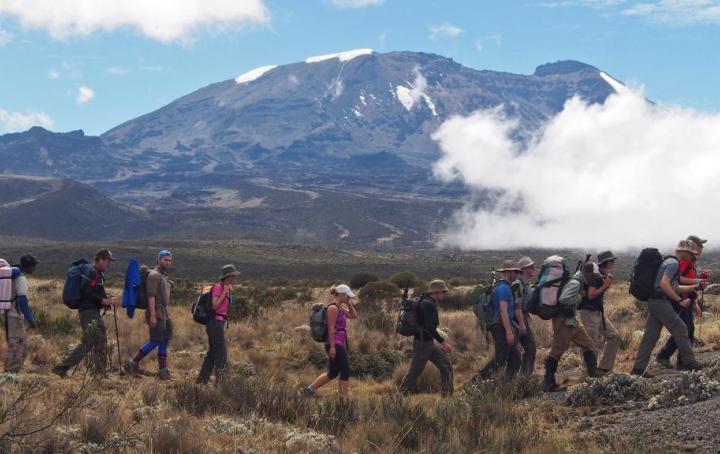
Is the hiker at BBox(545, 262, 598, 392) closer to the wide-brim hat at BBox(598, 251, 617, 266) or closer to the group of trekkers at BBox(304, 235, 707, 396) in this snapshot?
the group of trekkers at BBox(304, 235, 707, 396)

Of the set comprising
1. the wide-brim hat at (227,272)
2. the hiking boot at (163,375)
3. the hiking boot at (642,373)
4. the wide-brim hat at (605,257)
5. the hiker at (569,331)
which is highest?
the wide-brim hat at (605,257)

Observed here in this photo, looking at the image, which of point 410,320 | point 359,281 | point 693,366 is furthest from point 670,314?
point 359,281

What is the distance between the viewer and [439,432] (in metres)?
6.87

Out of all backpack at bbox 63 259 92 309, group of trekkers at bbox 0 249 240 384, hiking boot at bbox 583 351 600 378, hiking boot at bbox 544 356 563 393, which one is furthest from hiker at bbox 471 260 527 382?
backpack at bbox 63 259 92 309

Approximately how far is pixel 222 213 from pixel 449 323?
154459 mm

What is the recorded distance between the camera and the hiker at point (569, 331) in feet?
30.2

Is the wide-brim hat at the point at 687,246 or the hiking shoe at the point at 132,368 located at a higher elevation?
the wide-brim hat at the point at 687,246

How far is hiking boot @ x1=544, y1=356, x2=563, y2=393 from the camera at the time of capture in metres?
9.48

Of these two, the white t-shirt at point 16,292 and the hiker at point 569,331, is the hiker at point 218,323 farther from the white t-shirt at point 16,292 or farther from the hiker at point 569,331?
the hiker at point 569,331

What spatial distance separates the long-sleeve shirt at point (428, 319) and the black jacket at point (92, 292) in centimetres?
426

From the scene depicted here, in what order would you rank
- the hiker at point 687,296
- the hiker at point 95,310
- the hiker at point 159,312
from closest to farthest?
the hiker at point 95,310 → the hiker at point 687,296 → the hiker at point 159,312

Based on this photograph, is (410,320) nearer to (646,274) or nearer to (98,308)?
(646,274)

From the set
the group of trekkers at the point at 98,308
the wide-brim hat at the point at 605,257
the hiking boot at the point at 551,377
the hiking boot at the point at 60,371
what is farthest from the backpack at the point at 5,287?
the wide-brim hat at the point at 605,257

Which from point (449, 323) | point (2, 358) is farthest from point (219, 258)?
point (2, 358)
